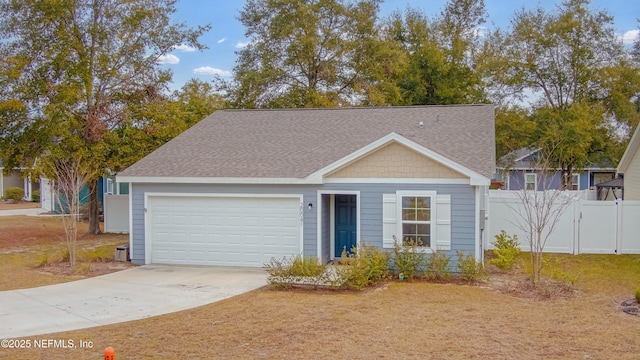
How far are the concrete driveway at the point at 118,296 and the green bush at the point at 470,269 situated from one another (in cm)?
445

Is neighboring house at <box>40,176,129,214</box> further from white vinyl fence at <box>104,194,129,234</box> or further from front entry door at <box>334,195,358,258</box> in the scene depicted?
front entry door at <box>334,195,358,258</box>

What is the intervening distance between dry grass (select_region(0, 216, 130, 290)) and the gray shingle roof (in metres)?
2.84

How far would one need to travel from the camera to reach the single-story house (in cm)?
1282

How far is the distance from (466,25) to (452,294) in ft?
96.6

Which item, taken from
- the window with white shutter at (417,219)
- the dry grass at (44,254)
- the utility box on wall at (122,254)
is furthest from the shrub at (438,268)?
the utility box on wall at (122,254)

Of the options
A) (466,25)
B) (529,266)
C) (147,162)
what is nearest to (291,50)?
(466,25)

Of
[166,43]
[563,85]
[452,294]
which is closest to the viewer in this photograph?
[452,294]

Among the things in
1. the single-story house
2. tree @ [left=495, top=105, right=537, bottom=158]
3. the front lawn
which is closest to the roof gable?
the single-story house

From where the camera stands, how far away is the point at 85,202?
30.1 meters

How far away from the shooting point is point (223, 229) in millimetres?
14516

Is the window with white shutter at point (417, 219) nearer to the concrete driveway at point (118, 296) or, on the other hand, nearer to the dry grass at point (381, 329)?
the dry grass at point (381, 329)

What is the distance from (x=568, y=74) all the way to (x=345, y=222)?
1917cm

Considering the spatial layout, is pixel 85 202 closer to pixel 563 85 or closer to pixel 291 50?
pixel 291 50

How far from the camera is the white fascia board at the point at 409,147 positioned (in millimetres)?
12367
